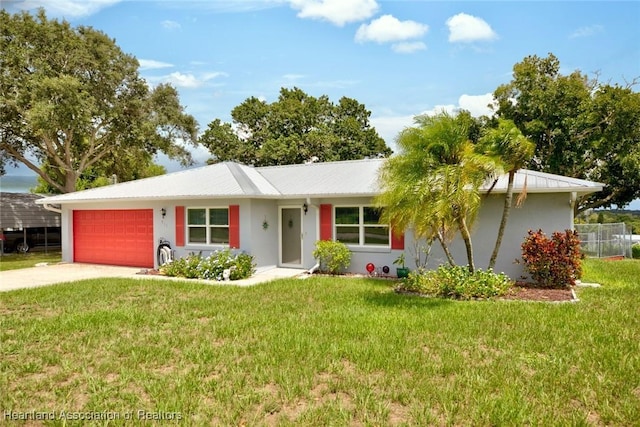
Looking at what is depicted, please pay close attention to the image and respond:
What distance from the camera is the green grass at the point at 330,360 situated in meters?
3.95

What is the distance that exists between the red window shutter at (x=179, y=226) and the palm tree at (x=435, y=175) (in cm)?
767

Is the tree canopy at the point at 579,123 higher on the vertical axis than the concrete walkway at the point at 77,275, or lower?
higher

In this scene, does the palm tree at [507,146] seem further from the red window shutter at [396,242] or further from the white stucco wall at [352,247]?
the red window shutter at [396,242]

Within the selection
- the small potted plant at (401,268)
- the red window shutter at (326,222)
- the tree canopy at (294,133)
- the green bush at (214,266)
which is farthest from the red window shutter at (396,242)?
the tree canopy at (294,133)

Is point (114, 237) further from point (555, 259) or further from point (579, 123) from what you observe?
point (579, 123)

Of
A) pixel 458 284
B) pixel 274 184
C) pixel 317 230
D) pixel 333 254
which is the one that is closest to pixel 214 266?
pixel 317 230

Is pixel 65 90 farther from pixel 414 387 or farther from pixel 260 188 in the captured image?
pixel 414 387

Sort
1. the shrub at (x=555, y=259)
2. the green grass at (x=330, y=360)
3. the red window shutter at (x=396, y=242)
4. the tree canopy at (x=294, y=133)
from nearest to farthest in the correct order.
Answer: the green grass at (x=330, y=360)
the shrub at (x=555, y=259)
the red window shutter at (x=396, y=242)
the tree canopy at (x=294, y=133)

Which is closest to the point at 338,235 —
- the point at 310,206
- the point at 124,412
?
the point at 310,206

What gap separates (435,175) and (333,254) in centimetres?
484

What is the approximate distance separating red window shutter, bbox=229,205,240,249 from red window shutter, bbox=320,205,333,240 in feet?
8.47

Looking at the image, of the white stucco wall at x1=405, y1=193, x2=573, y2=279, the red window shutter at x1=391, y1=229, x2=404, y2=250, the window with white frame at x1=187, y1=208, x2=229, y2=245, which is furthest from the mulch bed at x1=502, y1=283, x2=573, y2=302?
the window with white frame at x1=187, y1=208, x2=229, y2=245

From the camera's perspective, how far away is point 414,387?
4348mm

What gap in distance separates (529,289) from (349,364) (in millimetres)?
6461
